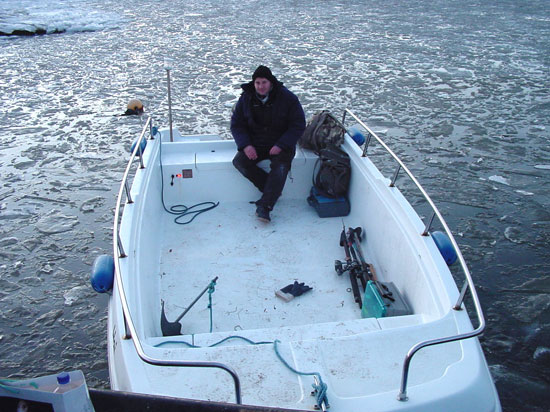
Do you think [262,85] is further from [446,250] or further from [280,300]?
[446,250]

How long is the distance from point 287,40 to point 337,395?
14.8m

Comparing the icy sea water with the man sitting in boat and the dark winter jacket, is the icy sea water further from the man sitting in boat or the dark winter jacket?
the dark winter jacket

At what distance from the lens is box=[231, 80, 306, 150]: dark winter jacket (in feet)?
15.4

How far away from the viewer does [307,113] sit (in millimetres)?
9312

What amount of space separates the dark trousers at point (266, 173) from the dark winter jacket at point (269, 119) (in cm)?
9

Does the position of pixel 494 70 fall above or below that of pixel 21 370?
above

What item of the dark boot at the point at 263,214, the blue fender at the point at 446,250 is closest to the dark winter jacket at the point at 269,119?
the dark boot at the point at 263,214

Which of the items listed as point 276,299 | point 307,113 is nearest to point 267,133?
point 276,299

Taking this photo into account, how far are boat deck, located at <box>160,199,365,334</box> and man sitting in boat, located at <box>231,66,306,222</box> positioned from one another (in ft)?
1.04

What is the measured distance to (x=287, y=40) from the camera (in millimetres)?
15641

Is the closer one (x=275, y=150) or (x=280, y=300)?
(x=280, y=300)

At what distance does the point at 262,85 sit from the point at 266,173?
0.91 metres

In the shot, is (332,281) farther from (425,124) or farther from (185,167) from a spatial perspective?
(425,124)

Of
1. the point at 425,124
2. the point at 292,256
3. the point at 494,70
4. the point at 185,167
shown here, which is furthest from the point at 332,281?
the point at 494,70
